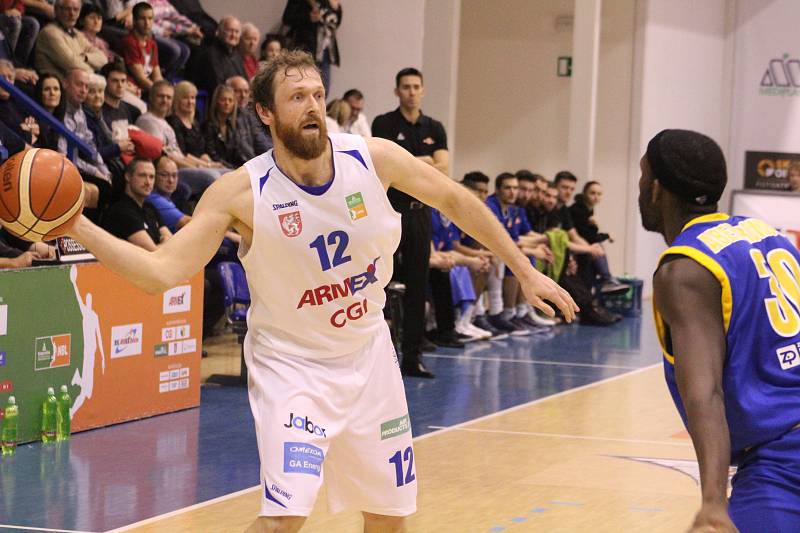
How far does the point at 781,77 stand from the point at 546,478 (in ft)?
48.8

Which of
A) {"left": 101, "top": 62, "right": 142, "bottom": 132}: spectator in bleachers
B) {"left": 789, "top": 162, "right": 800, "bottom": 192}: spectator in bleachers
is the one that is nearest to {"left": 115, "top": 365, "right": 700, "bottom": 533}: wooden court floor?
{"left": 101, "top": 62, "right": 142, "bottom": 132}: spectator in bleachers

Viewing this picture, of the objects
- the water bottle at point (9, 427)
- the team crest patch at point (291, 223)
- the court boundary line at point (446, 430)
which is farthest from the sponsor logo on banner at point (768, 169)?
the team crest patch at point (291, 223)

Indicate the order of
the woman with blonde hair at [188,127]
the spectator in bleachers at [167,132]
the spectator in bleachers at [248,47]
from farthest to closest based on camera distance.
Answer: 1. the spectator in bleachers at [248,47]
2. the woman with blonde hair at [188,127]
3. the spectator in bleachers at [167,132]

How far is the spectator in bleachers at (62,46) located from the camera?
36.9ft

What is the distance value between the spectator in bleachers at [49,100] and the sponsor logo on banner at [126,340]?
8.44ft

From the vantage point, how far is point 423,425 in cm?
834

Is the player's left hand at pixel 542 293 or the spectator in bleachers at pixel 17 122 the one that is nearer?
the player's left hand at pixel 542 293

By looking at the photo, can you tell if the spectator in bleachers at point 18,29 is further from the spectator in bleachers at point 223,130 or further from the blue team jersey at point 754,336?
the blue team jersey at point 754,336

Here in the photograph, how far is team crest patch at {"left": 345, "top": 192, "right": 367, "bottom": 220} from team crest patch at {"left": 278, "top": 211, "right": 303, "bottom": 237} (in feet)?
0.59

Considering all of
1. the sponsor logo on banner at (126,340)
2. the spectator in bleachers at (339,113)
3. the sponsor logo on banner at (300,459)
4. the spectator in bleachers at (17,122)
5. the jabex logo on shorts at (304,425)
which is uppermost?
the spectator in bleachers at (339,113)

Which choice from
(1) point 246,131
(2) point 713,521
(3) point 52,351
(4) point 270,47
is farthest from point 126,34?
(2) point 713,521

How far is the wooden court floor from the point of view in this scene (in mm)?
5906

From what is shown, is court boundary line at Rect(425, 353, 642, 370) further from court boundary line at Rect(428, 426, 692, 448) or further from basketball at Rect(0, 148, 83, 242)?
basketball at Rect(0, 148, 83, 242)

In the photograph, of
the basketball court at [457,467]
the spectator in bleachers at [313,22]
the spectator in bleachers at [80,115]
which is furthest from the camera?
the spectator in bleachers at [313,22]
